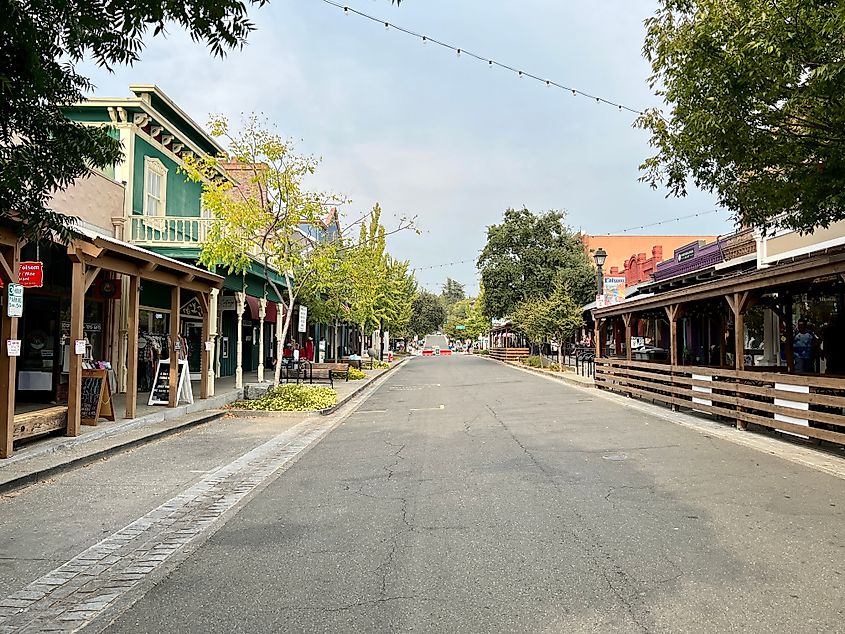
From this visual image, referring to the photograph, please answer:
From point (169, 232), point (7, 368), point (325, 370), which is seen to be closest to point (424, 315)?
point (325, 370)

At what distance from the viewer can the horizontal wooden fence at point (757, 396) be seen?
409 inches

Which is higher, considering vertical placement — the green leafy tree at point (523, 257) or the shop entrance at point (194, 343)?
the green leafy tree at point (523, 257)

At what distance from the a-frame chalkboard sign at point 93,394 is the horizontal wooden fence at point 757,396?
1127cm

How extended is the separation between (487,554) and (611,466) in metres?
4.12

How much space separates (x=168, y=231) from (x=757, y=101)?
1431 cm

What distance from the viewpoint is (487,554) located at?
5453 mm

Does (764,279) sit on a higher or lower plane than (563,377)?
higher

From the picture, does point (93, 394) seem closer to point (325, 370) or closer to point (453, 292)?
point (325, 370)

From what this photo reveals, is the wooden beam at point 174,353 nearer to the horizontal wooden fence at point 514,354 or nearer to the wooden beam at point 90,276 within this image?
the wooden beam at point 90,276

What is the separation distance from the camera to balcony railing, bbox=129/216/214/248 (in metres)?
17.8

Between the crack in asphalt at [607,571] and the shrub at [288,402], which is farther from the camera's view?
the shrub at [288,402]

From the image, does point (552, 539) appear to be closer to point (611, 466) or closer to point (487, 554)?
point (487, 554)

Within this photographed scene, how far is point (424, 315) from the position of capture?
78.1 metres

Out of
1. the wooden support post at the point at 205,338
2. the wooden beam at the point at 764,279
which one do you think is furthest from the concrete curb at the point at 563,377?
the wooden support post at the point at 205,338
